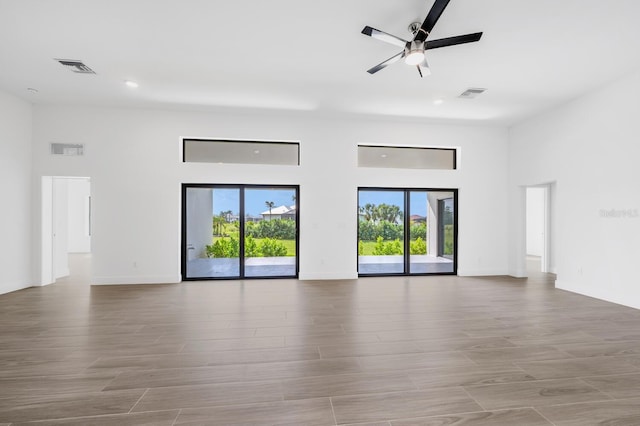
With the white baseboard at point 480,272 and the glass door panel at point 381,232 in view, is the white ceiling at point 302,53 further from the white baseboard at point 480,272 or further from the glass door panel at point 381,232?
the white baseboard at point 480,272

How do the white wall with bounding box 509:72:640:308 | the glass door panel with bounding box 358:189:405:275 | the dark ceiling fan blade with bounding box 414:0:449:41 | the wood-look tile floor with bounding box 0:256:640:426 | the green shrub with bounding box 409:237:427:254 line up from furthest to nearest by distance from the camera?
the green shrub with bounding box 409:237:427:254 < the glass door panel with bounding box 358:189:405:275 < the white wall with bounding box 509:72:640:308 < the dark ceiling fan blade with bounding box 414:0:449:41 < the wood-look tile floor with bounding box 0:256:640:426

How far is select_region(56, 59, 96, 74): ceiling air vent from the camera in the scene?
408 cm

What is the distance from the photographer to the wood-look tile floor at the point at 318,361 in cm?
199

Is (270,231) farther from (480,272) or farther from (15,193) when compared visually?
(480,272)

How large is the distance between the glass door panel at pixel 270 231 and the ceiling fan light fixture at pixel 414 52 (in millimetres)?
3653

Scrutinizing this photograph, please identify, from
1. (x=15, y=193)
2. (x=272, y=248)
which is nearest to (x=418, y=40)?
(x=272, y=248)

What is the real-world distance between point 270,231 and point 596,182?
5708mm

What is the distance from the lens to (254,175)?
6.22 meters

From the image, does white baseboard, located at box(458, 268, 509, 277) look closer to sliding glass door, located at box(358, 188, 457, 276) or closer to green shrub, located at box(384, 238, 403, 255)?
sliding glass door, located at box(358, 188, 457, 276)

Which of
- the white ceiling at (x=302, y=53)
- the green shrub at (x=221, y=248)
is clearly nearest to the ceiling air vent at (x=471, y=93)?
the white ceiling at (x=302, y=53)

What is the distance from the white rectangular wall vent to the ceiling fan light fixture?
5.97 m

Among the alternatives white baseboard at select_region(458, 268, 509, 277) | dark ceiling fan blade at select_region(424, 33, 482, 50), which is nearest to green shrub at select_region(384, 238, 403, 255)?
white baseboard at select_region(458, 268, 509, 277)

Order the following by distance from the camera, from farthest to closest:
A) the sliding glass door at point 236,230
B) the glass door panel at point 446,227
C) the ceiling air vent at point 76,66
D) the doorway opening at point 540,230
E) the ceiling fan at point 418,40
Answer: the doorway opening at point 540,230 < the glass door panel at point 446,227 < the sliding glass door at point 236,230 < the ceiling air vent at point 76,66 < the ceiling fan at point 418,40

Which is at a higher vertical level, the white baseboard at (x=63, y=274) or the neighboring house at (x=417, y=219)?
the neighboring house at (x=417, y=219)
